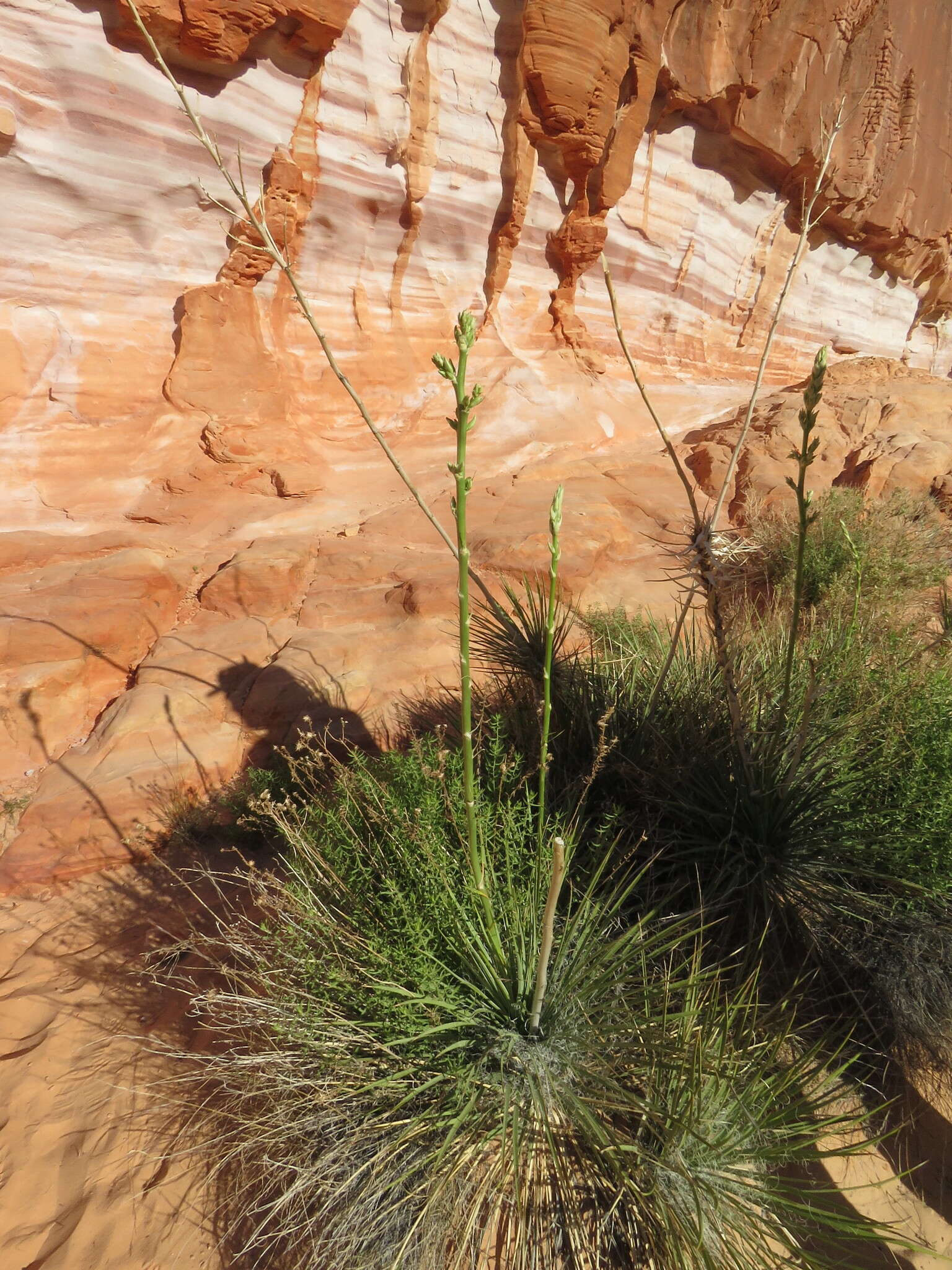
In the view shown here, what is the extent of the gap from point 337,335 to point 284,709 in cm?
702

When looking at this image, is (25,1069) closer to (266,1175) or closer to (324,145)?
(266,1175)

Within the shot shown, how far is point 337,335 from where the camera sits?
9516 millimetres

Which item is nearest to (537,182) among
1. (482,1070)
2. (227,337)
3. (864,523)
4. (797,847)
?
(227,337)

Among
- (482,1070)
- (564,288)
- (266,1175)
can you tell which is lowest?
(266,1175)

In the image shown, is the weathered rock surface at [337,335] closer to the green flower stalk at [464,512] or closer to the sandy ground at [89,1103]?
the sandy ground at [89,1103]

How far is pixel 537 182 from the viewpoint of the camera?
10500 millimetres

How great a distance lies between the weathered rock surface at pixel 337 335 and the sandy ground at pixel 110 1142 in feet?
2.54

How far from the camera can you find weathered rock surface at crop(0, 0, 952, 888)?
506cm

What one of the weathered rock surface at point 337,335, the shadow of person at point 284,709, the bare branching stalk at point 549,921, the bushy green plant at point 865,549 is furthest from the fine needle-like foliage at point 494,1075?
the bushy green plant at point 865,549

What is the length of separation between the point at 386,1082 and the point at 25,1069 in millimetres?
2066

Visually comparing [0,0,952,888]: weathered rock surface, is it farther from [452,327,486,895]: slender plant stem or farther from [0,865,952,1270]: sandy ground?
[452,327,486,895]: slender plant stem

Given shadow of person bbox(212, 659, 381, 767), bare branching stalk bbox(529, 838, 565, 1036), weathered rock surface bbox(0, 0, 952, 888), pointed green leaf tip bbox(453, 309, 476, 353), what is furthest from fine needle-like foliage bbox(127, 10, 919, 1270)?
weathered rock surface bbox(0, 0, 952, 888)

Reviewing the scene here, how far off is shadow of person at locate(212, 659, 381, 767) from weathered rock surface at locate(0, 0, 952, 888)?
3 cm

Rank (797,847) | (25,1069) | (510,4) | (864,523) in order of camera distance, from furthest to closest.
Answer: (510,4) < (864,523) < (25,1069) < (797,847)
